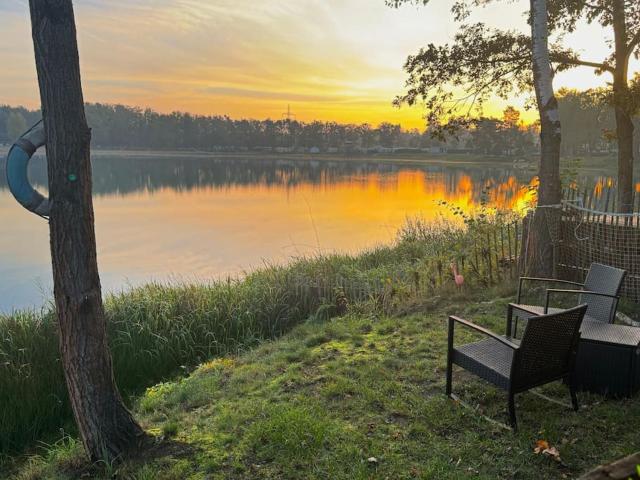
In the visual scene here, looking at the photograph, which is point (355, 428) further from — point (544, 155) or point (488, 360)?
point (544, 155)

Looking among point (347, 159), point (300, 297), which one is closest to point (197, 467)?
point (300, 297)

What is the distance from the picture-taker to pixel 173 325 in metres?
6.36

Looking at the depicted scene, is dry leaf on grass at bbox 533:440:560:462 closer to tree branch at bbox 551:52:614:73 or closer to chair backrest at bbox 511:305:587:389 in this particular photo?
chair backrest at bbox 511:305:587:389

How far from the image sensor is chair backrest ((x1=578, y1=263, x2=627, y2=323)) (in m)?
3.57

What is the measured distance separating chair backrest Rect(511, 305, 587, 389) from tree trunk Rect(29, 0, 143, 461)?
7.77ft

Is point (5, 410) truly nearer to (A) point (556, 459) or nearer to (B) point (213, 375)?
(B) point (213, 375)

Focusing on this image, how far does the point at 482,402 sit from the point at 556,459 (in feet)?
2.39

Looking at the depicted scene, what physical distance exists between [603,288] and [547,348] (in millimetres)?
1203

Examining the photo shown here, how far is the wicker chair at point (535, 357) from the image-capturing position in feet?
9.04

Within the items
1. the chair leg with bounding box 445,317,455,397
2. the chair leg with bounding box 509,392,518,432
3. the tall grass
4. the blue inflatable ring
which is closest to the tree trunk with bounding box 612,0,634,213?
the tall grass

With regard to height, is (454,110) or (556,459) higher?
(454,110)

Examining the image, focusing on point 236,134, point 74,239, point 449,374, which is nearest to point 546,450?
point 449,374

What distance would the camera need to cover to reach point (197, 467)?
Result: 8.93 ft

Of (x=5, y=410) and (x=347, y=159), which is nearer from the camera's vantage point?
(x=5, y=410)
